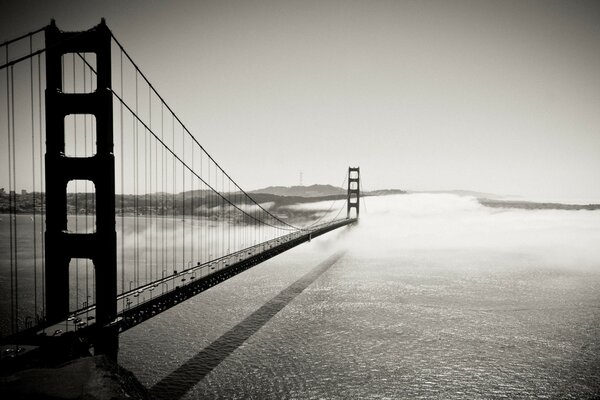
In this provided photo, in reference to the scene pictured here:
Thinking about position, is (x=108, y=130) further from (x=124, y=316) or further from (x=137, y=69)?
(x=137, y=69)

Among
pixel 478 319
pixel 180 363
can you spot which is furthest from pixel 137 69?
pixel 478 319

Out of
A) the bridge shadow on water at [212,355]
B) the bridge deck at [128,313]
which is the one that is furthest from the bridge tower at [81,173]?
the bridge shadow on water at [212,355]

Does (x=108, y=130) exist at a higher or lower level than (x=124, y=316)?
higher

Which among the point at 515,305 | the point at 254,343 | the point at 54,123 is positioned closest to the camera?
the point at 54,123

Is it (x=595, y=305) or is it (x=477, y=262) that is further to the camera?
(x=477, y=262)

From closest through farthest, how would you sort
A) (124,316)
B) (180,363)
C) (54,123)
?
(54,123) → (124,316) → (180,363)

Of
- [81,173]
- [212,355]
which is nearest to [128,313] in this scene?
[81,173]

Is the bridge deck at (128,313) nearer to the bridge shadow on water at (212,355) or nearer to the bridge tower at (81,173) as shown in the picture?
the bridge tower at (81,173)

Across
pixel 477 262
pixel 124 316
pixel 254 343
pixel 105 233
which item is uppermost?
pixel 105 233
